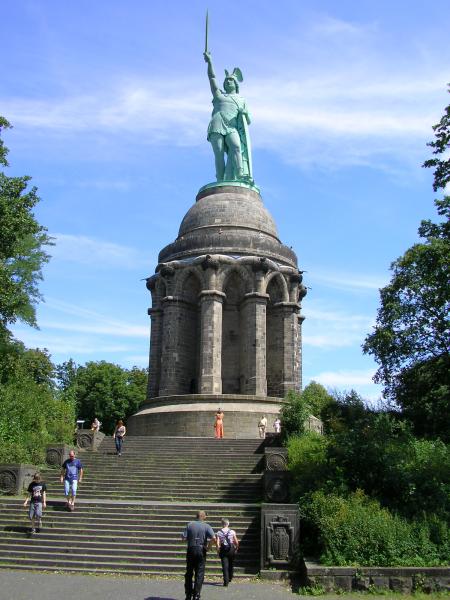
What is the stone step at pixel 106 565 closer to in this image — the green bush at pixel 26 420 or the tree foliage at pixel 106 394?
the green bush at pixel 26 420

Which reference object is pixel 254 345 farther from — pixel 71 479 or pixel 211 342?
pixel 71 479

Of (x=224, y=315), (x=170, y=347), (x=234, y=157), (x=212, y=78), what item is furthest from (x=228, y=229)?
(x=212, y=78)

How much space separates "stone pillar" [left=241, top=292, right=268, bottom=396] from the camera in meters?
31.3

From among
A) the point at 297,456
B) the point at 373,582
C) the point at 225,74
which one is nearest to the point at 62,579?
the point at 373,582

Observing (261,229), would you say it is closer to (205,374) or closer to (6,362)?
(205,374)

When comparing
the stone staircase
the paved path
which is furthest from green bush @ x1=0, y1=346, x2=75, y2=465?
the paved path

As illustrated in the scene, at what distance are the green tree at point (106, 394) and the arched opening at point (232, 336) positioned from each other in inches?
957

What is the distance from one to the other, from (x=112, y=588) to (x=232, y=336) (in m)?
23.1

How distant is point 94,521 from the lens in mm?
15133

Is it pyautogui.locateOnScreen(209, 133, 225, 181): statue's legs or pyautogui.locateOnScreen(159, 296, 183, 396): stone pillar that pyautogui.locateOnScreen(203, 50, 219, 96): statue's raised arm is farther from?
pyautogui.locateOnScreen(159, 296, 183, 396): stone pillar

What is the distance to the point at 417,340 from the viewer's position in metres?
31.5

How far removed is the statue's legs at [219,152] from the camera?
37.7 m

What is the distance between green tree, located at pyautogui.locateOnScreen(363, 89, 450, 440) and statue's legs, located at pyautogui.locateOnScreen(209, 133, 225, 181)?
12008 millimetres

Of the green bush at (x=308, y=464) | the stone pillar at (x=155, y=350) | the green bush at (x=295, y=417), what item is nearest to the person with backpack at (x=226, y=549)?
the green bush at (x=308, y=464)
